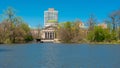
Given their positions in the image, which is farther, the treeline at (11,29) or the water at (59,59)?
the treeline at (11,29)

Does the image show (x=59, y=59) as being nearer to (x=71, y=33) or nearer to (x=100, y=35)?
(x=100, y=35)

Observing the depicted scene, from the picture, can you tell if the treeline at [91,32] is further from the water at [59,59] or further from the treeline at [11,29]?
the water at [59,59]

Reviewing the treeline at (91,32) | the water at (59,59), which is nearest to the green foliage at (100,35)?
the treeline at (91,32)

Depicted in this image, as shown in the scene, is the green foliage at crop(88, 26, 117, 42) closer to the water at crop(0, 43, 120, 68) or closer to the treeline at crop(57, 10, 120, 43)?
the treeline at crop(57, 10, 120, 43)

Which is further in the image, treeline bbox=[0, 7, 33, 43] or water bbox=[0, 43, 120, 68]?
treeline bbox=[0, 7, 33, 43]

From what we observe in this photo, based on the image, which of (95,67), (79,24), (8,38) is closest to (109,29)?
(79,24)

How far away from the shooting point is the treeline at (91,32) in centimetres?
Answer: 13450

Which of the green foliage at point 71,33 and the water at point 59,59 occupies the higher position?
the green foliage at point 71,33

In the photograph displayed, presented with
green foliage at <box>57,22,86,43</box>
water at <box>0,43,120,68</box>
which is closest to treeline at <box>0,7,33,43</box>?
green foliage at <box>57,22,86,43</box>

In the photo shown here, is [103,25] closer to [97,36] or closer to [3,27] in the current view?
[97,36]

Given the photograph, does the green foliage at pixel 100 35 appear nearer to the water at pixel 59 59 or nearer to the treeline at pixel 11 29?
the treeline at pixel 11 29

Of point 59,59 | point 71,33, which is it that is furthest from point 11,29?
point 59,59

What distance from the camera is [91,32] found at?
451 feet

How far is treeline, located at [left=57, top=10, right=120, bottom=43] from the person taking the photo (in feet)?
441
